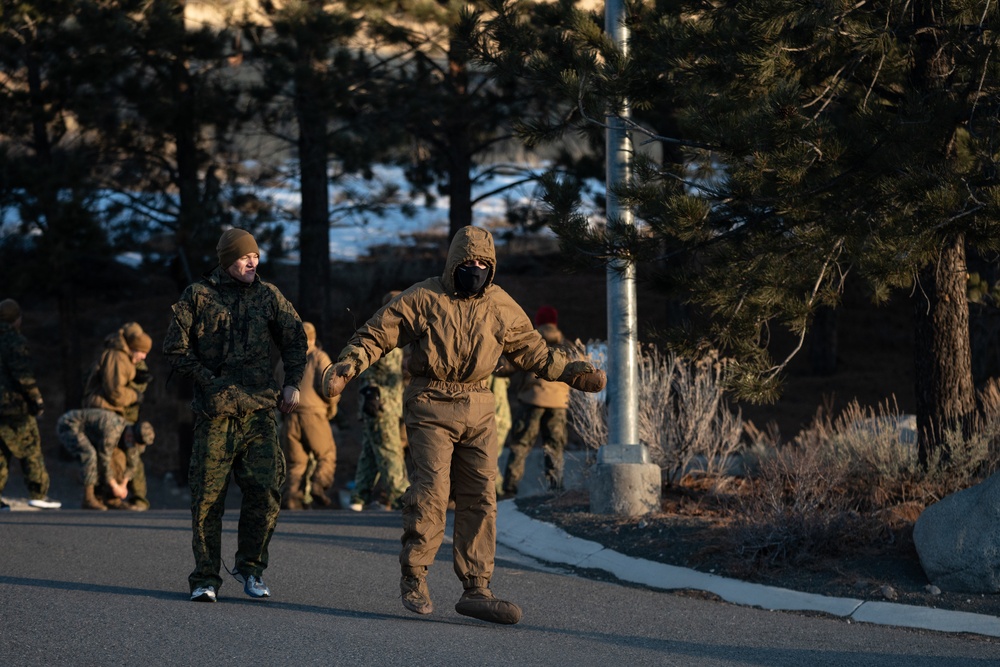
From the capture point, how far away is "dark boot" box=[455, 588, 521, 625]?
263 inches

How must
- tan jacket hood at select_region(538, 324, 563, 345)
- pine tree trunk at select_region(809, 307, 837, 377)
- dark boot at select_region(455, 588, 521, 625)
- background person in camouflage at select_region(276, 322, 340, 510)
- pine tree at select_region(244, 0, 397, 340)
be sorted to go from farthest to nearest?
pine tree trunk at select_region(809, 307, 837, 377)
pine tree at select_region(244, 0, 397, 340)
background person in camouflage at select_region(276, 322, 340, 510)
tan jacket hood at select_region(538, 324, 563, 345)
dark boot at select_region(455, 588, 521, 625)

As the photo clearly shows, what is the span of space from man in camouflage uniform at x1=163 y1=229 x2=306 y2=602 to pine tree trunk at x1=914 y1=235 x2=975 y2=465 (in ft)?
16.5

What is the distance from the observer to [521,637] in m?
6.51

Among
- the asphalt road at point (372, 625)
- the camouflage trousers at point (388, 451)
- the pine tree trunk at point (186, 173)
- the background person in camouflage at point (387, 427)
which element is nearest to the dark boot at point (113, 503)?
the background person in camouflage at point (387, 427)

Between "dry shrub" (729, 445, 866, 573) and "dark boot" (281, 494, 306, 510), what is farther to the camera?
"dark boot" (281, 494, 306, 510)

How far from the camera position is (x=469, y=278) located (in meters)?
6.75

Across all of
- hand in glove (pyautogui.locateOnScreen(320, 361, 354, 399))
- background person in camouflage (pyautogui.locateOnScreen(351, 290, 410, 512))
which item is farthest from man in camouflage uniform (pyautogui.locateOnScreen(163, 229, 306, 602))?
background person in camouflage (pyautogui.locateOnScreen(351, 290, 410, 512))

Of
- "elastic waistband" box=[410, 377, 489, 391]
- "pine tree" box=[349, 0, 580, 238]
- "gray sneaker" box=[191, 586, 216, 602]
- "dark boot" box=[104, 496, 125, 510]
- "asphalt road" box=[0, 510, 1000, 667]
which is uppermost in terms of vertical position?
"pine tree" box=[349, 0, 580, 238]

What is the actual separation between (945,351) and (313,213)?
44.9 feet

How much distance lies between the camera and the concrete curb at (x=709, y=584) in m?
7.04

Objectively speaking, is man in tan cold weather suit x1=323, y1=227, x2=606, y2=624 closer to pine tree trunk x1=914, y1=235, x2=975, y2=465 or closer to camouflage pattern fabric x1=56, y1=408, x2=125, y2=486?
pine tree trunk x1=914, y1=235, x2=975, y2=465

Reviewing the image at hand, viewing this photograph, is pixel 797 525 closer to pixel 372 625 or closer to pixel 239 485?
pixel 372 625

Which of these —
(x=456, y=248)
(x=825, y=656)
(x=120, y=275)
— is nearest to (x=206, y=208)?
(x=120, y=275)

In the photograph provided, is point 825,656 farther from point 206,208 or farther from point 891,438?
point 206,208
